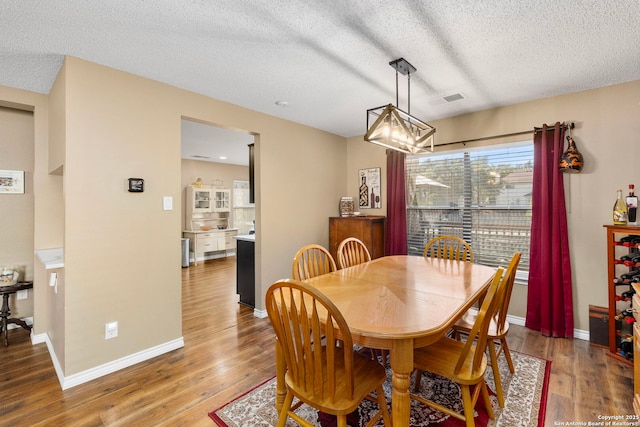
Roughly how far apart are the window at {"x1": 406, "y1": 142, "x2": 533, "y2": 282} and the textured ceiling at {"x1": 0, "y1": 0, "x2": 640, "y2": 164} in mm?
775

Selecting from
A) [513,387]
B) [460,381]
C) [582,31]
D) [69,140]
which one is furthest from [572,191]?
[69,140]

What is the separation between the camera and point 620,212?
253 centimetres

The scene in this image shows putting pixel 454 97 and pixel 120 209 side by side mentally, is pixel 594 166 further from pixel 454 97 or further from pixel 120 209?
pixel 120 209

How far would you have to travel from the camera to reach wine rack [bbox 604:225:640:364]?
93.3 inches

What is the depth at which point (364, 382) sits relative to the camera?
143 cm

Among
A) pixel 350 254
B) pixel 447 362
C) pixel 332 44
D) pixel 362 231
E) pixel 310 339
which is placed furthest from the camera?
pixel 362 231

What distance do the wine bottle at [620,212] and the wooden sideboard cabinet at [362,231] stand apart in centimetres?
230

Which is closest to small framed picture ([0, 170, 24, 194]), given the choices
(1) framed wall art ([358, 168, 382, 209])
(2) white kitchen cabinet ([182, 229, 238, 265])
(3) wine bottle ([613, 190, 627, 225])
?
(2) white kitchen cabinet ([182, 229, 238, 265])

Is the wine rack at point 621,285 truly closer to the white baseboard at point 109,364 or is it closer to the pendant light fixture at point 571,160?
the pendant light fixture at point 571,160

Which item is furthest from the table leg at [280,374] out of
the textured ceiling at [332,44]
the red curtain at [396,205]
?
the red curtain at [396,205]

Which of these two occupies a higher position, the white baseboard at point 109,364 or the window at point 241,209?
the window at point 241,209

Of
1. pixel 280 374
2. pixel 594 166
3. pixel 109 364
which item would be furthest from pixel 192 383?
pixel 594 166

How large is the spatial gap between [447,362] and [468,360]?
5.2 inches

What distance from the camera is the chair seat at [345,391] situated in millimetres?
1274
